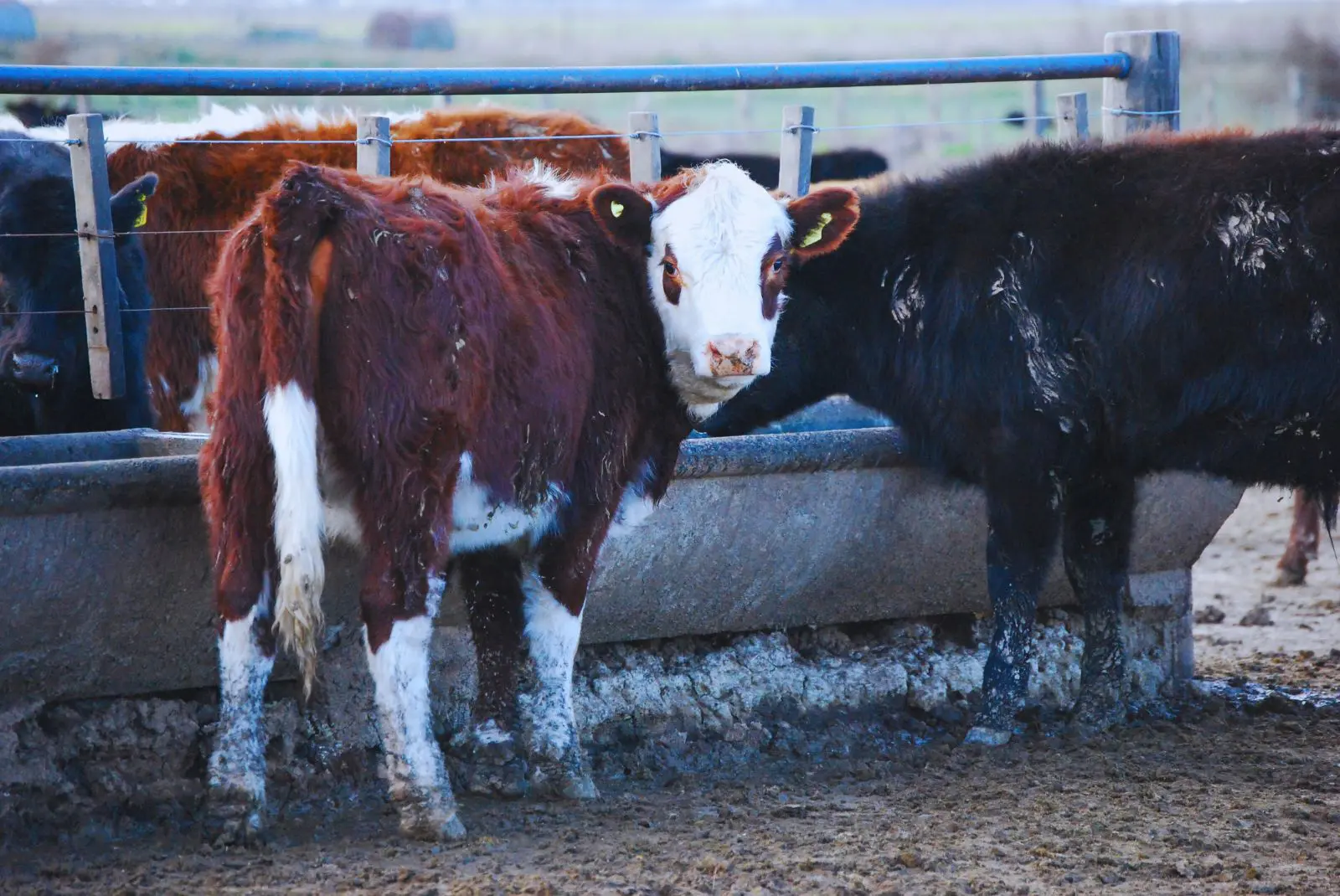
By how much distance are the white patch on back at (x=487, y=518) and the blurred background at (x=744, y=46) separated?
7.55 feet

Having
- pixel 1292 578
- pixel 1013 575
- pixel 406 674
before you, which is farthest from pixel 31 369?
pixel 1292 578

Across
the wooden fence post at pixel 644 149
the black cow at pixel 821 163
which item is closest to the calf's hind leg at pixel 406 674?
the wooden fence post at pixel 644 149

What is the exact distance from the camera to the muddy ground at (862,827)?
3842mm

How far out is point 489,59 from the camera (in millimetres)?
44094

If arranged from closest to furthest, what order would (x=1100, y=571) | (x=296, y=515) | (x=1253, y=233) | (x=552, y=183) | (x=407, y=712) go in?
(x=296, y=515) < (x=407, y=712) < (x=552, y=183) < (x=1253, y=233) < (x=1100, y=571)

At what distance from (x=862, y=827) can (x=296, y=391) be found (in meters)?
2.00

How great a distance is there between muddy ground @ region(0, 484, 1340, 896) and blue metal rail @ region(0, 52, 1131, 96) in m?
2.32

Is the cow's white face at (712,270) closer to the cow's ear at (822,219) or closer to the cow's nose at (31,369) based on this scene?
the cow's ear at (822,219)

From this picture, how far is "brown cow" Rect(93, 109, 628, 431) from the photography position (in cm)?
768

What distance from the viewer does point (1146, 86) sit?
21.9 ft

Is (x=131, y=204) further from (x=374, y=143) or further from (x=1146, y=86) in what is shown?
(x=1146, y=86)

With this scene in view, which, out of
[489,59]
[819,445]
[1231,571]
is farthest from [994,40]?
[819,445]

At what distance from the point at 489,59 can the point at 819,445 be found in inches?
1602

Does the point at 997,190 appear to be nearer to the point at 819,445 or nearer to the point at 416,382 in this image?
the point at 819,445
